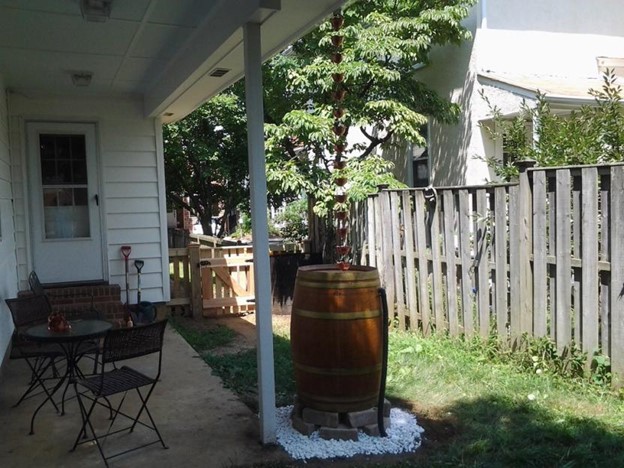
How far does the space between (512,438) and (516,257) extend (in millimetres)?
1705

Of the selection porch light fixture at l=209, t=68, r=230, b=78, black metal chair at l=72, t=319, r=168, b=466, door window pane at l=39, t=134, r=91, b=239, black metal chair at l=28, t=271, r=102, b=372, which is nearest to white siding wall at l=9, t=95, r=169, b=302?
door window pane at l=39, t=134, r=91, b=239

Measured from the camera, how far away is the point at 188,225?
21.5m

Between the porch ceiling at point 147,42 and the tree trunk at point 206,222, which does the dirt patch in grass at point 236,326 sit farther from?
the tree trunk at point 206,222

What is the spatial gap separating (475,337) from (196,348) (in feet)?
9.51

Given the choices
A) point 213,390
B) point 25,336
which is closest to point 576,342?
point 213,390

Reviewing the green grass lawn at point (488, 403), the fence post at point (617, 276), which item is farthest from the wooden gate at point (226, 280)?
the fence post at point (617, 276)

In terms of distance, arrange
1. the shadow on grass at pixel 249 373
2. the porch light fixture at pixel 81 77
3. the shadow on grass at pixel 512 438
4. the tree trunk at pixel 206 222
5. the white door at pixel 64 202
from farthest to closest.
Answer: the tree trunk at pixel 206 222 → the white door at pixel 64 202 → the porch light fixture at pixel 81 77 → the shadow on grass at pixel 249 373 → the shadow on grass at pixel 512 438

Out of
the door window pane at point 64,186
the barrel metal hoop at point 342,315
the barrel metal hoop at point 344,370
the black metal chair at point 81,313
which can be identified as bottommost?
the barrel metal hoop at point 344,370

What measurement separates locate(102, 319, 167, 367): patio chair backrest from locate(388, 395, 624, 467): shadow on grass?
1612mm

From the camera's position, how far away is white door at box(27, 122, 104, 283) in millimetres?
6406

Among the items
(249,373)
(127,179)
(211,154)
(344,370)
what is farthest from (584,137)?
(211,154)

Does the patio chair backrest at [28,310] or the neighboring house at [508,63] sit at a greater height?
the neighboring house at [508,63]

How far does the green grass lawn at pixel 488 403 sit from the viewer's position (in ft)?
10.3

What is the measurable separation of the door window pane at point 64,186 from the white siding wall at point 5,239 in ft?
1.65
